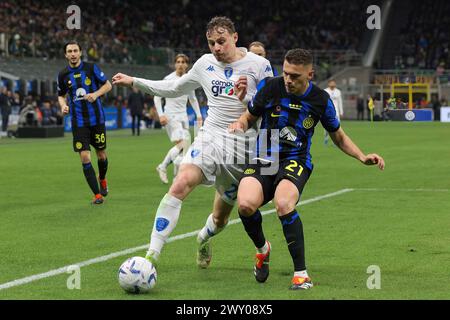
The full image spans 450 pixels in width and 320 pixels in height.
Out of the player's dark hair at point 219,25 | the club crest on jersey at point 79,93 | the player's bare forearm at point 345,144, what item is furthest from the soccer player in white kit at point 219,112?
the club crest on jersey at point 79,93

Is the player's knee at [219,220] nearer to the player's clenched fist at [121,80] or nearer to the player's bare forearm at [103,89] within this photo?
the player's clenched fist at [121,80]

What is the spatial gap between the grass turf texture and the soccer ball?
77 millimetres

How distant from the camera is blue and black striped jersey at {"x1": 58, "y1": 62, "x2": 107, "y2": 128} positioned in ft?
46.7

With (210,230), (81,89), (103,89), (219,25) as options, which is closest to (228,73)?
(219,25)

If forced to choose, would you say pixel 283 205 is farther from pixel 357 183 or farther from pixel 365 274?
pixel 357 183

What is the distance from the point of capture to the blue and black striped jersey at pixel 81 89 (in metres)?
14.2

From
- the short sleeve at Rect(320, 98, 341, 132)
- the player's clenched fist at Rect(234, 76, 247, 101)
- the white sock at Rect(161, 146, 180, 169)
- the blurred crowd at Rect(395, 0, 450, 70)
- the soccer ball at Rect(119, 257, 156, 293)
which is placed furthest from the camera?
the blurred crowd at Rect(395, 0, 450, 70)

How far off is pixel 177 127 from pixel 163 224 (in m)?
10.0

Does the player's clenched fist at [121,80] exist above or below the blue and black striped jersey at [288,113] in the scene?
above

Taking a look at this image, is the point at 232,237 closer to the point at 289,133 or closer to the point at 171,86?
the point at 171,86

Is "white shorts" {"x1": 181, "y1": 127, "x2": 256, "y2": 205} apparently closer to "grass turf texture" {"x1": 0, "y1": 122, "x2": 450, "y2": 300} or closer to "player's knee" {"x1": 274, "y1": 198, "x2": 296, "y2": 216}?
"grass turf texture" {"x1": 0, "y1": 122, "x2": 450, "y2": 300}

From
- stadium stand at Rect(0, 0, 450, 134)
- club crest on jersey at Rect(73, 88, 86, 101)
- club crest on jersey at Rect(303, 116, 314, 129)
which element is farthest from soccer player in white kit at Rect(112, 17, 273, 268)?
Answer: stadium stand at Rect(0, 0, 450, 134)

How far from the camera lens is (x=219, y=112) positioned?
8617mm
